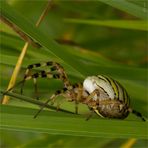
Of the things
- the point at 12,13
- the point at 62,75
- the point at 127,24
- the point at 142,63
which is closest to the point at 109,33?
the point at 142,63

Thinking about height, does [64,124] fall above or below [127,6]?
below

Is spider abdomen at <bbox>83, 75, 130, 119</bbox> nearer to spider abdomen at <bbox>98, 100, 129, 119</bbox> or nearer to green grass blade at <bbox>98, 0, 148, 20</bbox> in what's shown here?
spider abdomen at <bbox>98, 100, 129, 119</bbox>

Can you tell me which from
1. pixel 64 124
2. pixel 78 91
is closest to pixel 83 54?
pixel 78 91

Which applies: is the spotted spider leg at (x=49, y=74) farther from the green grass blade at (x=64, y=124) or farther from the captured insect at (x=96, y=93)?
the green grass blade at (x=64, y=124)

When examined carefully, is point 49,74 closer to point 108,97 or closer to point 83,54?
point 108,97

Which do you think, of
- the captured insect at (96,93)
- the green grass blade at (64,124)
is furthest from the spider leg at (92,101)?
the green grass blade at (64,124)

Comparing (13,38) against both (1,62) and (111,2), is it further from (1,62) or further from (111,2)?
(111,2)

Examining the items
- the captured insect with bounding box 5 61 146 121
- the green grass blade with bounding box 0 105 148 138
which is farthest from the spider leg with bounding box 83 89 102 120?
the green grass blade with bounding box 0 105 148 138
